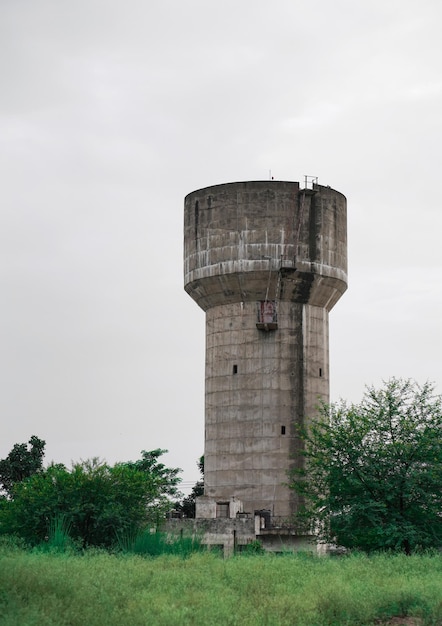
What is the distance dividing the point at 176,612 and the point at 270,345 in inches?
1146

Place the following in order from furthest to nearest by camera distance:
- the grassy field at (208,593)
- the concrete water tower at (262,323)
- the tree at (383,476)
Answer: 1. the concrete water tower at (262,323)
2. the tree at (383,476)
3. the grassy field at (208,593)

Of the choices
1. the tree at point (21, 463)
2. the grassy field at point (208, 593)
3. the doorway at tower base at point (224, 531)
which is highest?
the tree at point (21, 463)

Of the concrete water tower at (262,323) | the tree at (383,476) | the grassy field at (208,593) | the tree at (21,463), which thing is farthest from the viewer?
the tree at (21,463)

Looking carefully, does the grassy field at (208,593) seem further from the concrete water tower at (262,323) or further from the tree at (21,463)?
the tree at (21,463)

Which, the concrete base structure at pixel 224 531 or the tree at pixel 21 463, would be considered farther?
the tree at pixel 21 463

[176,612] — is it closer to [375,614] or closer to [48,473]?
[375,614]

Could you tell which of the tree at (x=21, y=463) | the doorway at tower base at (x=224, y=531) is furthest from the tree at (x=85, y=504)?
the tree at (x=21, y=463)

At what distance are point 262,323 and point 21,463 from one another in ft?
79.5

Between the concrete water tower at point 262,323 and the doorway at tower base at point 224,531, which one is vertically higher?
the concrete water tower at point 262,323

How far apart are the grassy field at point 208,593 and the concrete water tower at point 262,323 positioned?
62.0ft

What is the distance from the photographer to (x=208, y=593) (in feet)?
79.2

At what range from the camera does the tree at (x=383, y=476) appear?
121 ft

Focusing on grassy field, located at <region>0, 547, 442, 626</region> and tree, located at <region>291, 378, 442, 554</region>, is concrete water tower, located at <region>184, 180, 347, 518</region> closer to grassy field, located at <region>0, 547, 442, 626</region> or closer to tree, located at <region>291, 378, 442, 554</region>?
tree, located at <region>291, 378, 442, 554</region>

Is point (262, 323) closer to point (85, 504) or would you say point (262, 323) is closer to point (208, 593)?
point (85, 504)
